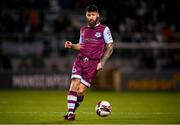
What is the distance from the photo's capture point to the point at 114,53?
82.3ft

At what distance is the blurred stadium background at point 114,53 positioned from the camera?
24891 mm

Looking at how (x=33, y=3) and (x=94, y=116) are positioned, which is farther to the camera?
(x=33, y=3)

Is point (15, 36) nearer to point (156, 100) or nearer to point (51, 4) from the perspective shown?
point (51, 4)

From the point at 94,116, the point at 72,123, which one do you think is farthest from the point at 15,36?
the point at 72,123

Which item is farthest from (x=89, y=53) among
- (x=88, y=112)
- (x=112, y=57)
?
(x=112, y=57)

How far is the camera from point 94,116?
1389cm

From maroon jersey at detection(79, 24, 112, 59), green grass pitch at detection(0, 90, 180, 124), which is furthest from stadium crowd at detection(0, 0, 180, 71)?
maroon jersey at detection(79, 24, 112, 59)

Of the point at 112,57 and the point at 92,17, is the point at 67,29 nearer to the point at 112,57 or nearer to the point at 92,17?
the point at 112,57

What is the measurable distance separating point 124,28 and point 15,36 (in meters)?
4.70

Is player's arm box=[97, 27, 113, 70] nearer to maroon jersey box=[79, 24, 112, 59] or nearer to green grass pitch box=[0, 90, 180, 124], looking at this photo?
maroon jersey box=[79, 24, 112, 59]

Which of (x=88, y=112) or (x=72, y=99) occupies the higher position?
(x=72, y=99)

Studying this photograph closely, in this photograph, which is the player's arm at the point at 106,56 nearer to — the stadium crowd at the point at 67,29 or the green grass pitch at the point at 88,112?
the green grass pitch at the point at 88,112

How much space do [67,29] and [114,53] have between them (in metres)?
2.28

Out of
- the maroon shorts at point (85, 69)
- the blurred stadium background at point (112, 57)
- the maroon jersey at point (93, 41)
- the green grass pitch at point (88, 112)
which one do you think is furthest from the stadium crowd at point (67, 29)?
the maroon shorts at point (85, 69)
